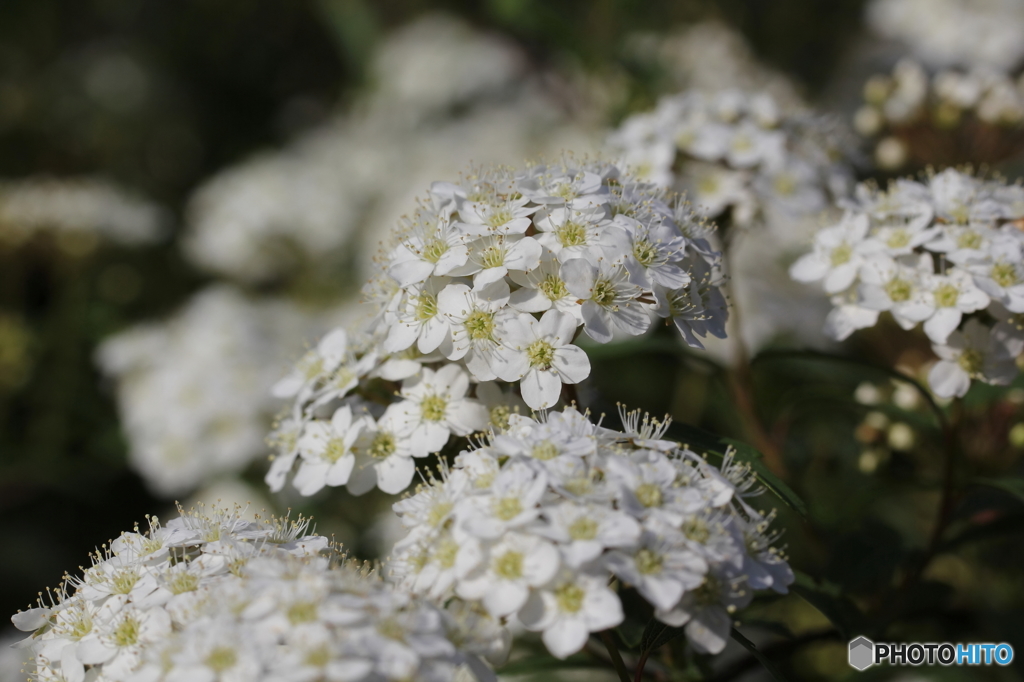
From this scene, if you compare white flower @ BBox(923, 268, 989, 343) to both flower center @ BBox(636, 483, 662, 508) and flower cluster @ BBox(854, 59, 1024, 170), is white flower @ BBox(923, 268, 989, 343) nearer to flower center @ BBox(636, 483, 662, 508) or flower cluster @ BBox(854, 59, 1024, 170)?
flower center @ BBox(636, 483, 662, 508)

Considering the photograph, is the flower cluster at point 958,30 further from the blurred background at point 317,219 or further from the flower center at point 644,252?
the flower center at point 644,252

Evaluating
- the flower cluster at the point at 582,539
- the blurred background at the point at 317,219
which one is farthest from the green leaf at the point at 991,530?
the flower cluster at the point at 582,539

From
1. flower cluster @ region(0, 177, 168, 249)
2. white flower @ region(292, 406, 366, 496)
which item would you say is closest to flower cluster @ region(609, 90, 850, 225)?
white flower @ region(292, 406, 366, 496)

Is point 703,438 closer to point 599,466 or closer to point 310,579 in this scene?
point 599,466

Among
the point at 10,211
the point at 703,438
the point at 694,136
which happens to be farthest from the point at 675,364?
the point at 10,211

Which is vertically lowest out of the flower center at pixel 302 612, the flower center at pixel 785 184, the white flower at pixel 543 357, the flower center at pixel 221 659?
the flower center at pixel 221 659

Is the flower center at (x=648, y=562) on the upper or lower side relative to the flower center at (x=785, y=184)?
lower

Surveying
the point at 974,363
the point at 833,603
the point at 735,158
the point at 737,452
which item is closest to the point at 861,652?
the point at 833,603
